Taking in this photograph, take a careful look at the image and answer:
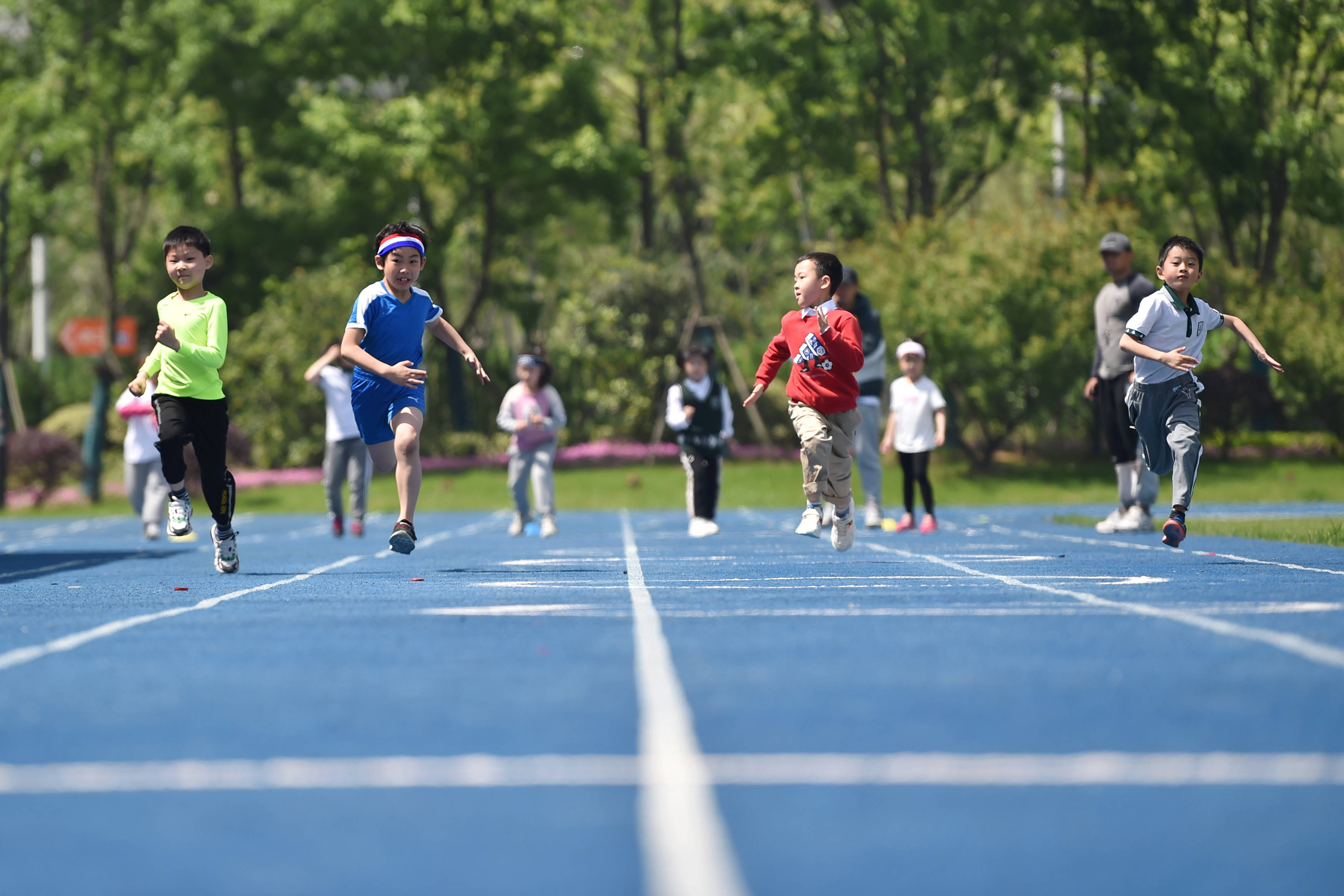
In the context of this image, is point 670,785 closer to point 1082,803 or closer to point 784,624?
point 1082,803

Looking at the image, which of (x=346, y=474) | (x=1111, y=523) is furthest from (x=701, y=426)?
(x=346, y=474)

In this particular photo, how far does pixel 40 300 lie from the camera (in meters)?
50.2

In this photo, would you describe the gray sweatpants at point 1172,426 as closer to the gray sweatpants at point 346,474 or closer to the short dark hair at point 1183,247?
the short dark hair at point 1183,247

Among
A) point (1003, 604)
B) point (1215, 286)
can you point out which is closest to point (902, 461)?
point (1003, 604)

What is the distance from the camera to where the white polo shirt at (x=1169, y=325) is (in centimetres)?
1045

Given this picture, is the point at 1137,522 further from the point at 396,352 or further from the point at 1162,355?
the point at 396,352

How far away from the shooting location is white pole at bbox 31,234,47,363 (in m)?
47.8

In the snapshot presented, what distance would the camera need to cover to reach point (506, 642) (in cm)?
586

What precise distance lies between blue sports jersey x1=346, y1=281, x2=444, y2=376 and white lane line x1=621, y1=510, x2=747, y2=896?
5077 millimetres

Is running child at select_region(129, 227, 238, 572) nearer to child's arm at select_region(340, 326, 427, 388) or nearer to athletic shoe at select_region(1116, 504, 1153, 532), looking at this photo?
child's arm at select_region(340, 326, 427, 388)

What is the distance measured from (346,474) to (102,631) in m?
10.2

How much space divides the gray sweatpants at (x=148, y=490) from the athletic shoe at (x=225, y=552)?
22.5ft

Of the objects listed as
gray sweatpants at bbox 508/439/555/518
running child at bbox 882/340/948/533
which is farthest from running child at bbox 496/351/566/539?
running child at bbox 882/340/948/533

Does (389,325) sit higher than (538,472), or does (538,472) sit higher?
(389,325)
